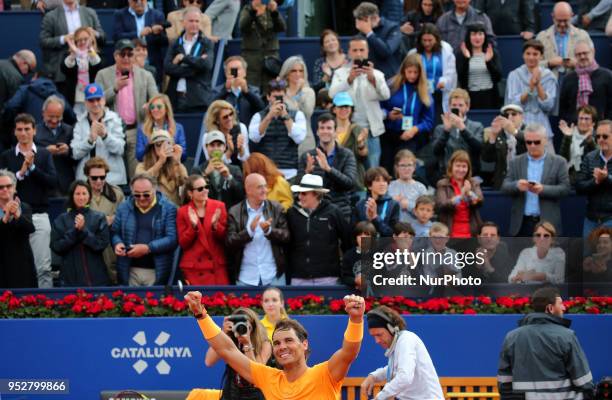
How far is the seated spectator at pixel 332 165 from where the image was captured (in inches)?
620

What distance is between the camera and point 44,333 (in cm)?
1376

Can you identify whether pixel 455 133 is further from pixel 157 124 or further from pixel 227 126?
pixel 157 124

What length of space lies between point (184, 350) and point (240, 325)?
2.37 m

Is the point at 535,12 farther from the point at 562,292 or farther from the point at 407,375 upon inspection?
the point at 407,375

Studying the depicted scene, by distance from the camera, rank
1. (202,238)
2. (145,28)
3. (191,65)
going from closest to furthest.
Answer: (202,238)
(191,65)
(145,28)

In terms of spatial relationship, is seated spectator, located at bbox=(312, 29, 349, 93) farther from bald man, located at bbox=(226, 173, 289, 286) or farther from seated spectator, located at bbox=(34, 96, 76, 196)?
bald man, located at bbox=(226, 173, 289, 286)

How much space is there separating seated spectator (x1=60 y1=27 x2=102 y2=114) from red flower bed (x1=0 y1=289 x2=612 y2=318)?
466 centimetres

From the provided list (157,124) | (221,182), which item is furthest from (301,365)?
(157,124)

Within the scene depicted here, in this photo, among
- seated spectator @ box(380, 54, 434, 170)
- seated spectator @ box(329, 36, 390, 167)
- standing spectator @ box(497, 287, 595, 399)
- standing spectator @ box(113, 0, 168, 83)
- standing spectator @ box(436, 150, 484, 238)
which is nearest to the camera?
standing spectator @ box(497, 287, 595, 399)

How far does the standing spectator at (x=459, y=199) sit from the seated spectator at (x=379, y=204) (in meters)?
0.58

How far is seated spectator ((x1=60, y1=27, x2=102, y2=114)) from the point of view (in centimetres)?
1848

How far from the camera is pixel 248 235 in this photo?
48.5 ft

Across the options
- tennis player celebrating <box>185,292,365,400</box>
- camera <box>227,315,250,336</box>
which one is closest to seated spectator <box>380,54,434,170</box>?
camera <box>227,315,250,336</box>

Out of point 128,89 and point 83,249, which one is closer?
point 83,249
